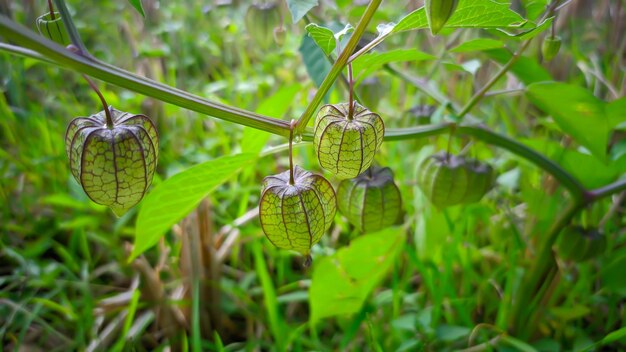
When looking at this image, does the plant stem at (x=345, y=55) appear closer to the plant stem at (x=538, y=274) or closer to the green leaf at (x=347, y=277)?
the green leaf at (x=347, y=277)

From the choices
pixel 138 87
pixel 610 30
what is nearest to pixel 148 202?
pixel 138 87

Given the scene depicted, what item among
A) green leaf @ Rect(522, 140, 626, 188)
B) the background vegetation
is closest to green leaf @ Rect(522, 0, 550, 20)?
the background vegetation

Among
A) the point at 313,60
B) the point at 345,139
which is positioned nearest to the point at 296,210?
the point at 345,139

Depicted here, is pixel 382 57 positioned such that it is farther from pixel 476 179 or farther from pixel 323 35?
pixel 476 179

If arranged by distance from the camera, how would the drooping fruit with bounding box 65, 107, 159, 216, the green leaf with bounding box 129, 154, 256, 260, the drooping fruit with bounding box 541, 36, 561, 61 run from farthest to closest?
the drooping fruit with bounding box 541, 36, 561, 61
the green leaf with bounding box 129, 154, 256, 260
the drooping fruit with bounding box 65, 107, 159, 216

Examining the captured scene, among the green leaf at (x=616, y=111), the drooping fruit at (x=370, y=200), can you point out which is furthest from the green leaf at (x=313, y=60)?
the green leaf at (x=616, y=111)

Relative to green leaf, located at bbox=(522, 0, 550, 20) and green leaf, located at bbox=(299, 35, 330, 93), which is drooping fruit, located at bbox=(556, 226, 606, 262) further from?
green leaf, located at bbox=(299, 35, 330, 93)
